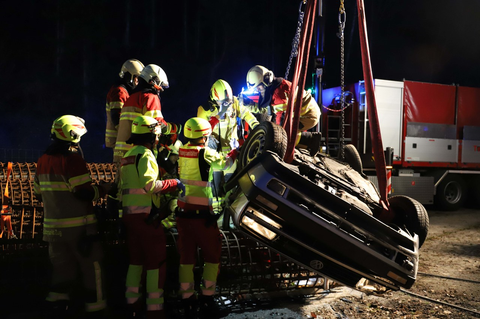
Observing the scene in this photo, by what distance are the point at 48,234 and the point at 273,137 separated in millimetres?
2433

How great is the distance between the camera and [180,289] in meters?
4.25

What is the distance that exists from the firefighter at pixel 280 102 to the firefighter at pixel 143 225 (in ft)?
6.52

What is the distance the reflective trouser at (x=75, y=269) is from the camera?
3801mm

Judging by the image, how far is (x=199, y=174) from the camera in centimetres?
444

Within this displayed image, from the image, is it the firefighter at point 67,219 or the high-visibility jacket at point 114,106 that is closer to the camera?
the firefighter at point 67,219

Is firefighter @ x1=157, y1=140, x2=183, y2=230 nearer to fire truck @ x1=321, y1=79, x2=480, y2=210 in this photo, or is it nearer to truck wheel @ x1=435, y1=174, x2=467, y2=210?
fire truck @ x1=321, y1=79, x2=480, y2=210

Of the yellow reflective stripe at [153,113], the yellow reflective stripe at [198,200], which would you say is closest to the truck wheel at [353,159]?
the yellow reflective stripe at [198,200]

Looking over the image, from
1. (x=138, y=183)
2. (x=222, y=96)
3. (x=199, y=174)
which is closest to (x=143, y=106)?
(x=199, y=174)

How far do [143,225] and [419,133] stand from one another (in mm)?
9988

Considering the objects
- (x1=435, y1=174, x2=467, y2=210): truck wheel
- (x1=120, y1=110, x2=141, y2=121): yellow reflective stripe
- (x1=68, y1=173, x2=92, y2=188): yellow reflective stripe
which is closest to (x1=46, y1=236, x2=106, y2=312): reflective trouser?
(x1=68, y1=173, x2=92, y2=188): yellow reflective stripe

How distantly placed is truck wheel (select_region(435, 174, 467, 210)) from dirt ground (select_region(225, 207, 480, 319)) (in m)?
5.72

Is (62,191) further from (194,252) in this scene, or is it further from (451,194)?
(451,194)

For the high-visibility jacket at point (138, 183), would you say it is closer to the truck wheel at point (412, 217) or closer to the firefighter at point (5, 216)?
the firefighter at point (5, 216)

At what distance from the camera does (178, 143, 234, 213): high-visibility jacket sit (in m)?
4.39
